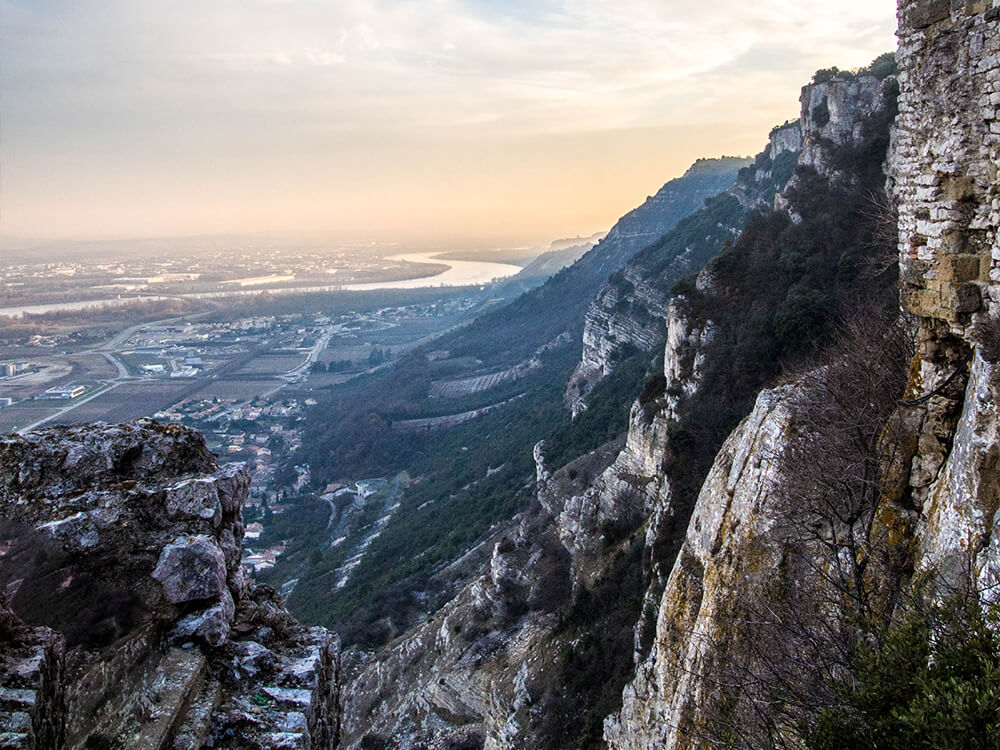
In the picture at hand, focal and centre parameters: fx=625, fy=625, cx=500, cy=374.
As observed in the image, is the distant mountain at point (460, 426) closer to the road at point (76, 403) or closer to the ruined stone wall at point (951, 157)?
the road at point (76, 403)

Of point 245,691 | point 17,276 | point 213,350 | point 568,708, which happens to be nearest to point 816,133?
point 568,708

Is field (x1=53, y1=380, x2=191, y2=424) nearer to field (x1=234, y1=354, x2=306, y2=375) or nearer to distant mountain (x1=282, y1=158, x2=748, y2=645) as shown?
field (x1=234, y1=354, x2=306, y2=375)

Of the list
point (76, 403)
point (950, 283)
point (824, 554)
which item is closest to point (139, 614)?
point (824, 554)

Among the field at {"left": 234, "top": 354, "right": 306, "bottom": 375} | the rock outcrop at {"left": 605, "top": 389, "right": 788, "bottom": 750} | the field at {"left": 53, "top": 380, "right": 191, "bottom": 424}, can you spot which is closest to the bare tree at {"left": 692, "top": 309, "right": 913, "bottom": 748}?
the rock outcrop at {"left": 605, "top": 389, "right": 788, "bottom": 750}

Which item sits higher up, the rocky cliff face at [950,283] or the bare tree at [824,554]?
the rocky cliff face at [950,283]

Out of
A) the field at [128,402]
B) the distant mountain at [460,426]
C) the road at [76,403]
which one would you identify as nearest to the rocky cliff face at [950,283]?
the distant mountain at [460,426]

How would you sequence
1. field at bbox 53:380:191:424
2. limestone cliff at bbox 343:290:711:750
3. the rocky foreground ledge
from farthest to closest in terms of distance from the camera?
field at bbox 53:380:191:424
limestone cliff at bbox 343:290:711:750
the rocky foreground ledge

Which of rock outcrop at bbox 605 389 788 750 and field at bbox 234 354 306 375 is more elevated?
rock outcrop at bbox 605 389 788 750

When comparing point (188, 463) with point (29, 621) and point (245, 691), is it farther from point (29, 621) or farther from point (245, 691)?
point (245, 691)

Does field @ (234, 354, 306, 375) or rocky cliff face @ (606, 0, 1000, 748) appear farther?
field @ (234, 354, 306, 375)
